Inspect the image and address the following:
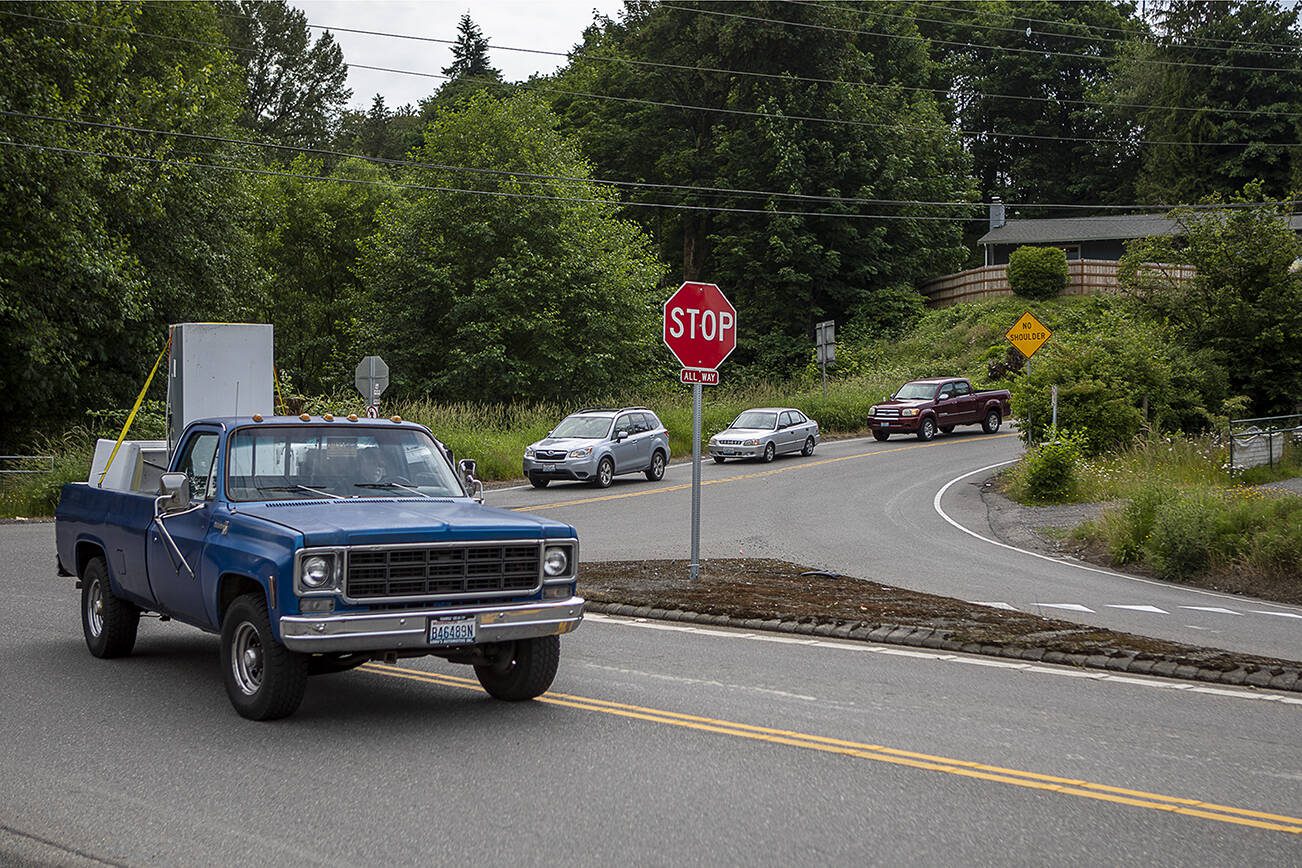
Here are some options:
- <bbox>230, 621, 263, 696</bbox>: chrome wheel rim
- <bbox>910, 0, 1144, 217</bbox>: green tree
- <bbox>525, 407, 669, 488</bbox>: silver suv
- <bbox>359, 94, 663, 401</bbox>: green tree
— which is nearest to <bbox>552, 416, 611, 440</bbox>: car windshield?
<bbox>525, 407, 669, 488</bbox>: silver suv

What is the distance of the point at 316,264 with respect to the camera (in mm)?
61594

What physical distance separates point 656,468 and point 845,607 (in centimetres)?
1957

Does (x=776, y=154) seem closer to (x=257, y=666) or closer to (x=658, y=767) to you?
(x=257, y=666)

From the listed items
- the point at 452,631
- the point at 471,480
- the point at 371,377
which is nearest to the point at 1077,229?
the point at 371,377

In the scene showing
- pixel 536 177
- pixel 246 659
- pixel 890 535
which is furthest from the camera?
pixel 536 177

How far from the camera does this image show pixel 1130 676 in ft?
32.2

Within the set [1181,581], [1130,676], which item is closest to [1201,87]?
[1181,581]

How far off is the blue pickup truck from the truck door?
2cm

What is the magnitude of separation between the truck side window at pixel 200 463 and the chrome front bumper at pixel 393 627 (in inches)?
71.8

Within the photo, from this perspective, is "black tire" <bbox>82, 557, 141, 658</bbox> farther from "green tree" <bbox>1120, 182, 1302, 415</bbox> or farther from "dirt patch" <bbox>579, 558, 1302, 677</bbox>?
"green tree" <bbox>1120, 182, 1302, 415</bbox>

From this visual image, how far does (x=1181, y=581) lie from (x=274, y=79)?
6895 cm

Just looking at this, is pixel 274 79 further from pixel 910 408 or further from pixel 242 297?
pixel 910 408

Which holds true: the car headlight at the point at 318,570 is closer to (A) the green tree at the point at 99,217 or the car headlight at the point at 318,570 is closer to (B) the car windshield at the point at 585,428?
(B) the car windshield at the point at 585,428

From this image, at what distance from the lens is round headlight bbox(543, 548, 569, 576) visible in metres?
8.27
